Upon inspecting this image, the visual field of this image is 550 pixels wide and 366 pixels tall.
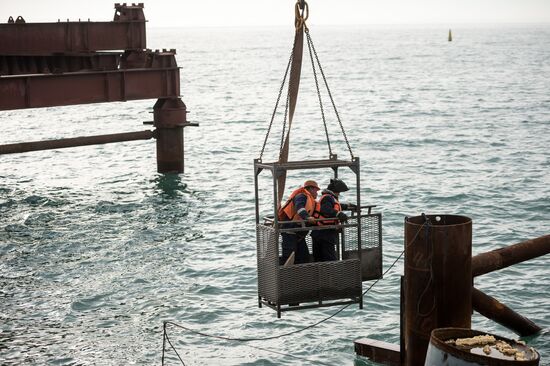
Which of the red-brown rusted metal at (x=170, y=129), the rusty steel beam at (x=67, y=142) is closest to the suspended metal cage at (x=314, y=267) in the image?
the rusty steel beam at (x=67, y=142)

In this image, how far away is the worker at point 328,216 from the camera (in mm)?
15727

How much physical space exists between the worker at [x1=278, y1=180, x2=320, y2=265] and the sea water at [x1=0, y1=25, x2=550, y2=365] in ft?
13.1

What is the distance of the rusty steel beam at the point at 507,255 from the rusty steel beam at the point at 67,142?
21.7m

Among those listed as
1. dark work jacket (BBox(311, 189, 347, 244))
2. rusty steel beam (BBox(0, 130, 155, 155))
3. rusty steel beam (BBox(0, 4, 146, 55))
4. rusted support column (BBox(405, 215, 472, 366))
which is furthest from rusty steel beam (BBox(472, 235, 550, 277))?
rusty steel beam (BBox(0, 130, 155, 155))

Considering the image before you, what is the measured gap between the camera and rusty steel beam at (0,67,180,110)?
31.2 m

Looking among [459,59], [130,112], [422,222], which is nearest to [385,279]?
[422,222]

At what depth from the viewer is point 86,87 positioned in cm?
3312

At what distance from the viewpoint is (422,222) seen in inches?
573

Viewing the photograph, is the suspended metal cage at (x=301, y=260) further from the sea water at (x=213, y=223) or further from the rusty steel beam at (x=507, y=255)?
the sea water at (x=213, y=223)

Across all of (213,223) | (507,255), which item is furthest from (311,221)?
(213,223)

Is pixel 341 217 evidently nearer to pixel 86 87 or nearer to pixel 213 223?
pixel 213 223

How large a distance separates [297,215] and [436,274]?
2.60m

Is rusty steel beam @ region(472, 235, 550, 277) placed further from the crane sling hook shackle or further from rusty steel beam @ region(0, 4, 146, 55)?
rusty steel beam @ region(0, 4, 146, 55)

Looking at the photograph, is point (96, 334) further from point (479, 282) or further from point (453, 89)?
point (453, 89)
